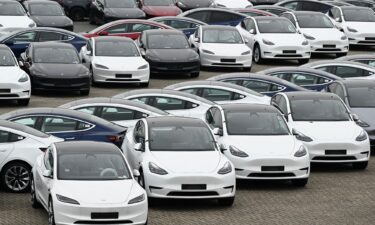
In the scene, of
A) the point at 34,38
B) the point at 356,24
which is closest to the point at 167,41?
the point at 34,38

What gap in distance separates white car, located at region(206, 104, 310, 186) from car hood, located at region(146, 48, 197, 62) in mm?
11597

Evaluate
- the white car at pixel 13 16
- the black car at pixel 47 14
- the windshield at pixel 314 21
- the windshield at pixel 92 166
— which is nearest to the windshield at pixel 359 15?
the windshield at pixel 314 21

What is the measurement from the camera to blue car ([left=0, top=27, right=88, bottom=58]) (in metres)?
39.7

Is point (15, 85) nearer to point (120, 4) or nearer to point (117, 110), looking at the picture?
point (117, 110)

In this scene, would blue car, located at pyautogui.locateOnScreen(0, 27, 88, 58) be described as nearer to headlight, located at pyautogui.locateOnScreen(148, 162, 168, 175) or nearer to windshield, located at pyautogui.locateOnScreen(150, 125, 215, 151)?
windshield, located at pyautogui.locateOnScreen(150, 125, 215, 151)

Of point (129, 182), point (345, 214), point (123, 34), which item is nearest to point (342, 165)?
point (345, 214)

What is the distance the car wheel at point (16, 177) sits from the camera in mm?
24094

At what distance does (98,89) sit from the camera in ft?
121

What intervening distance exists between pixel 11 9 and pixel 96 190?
24.7m

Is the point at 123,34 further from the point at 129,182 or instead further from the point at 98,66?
the point at 129,182

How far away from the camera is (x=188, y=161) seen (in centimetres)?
2323

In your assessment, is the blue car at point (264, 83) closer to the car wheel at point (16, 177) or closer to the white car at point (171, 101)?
the white car at point (171, 101)

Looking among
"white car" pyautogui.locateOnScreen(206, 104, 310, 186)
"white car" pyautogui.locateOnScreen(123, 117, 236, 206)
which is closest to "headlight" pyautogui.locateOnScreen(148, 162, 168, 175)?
"white car" pyautogui.locateOnScreen(123, 117, 236, 206)

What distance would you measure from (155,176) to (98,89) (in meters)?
14.3
